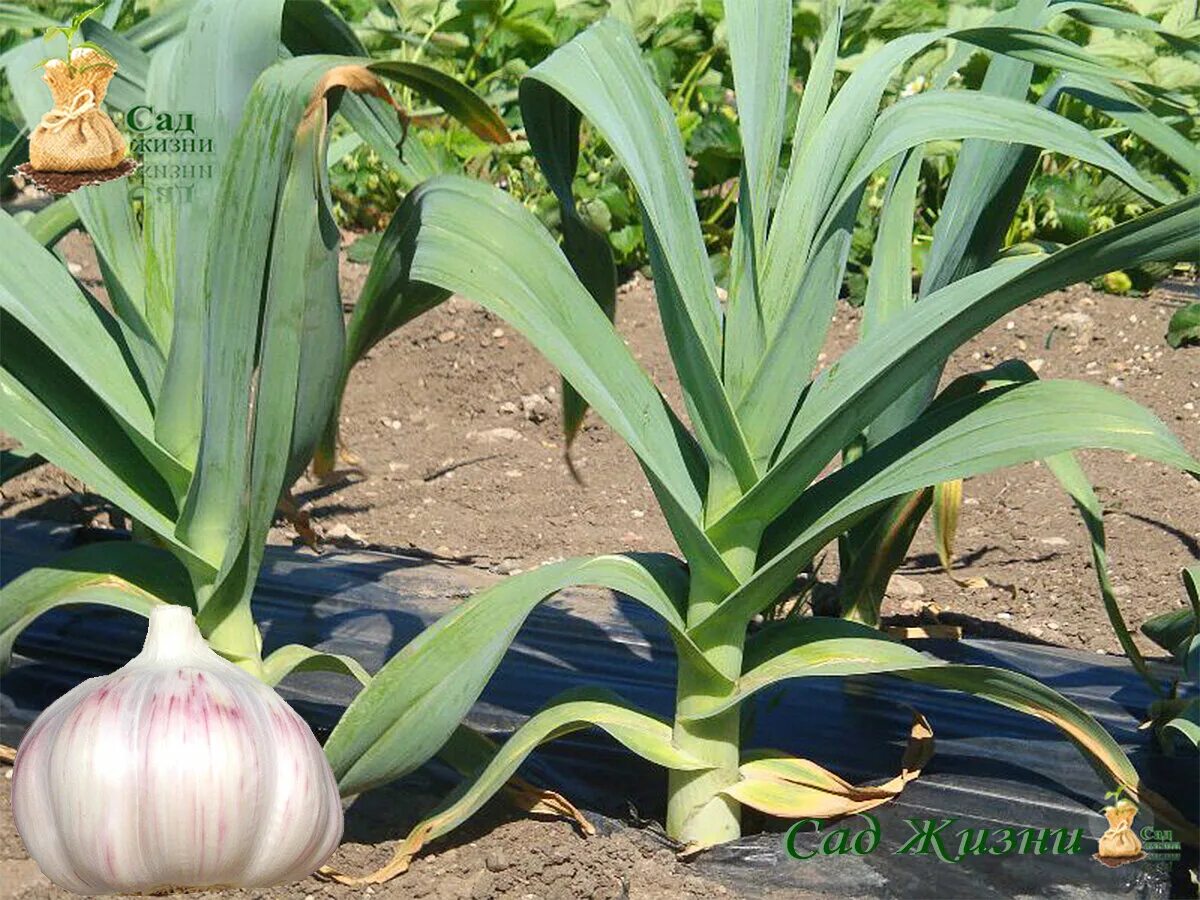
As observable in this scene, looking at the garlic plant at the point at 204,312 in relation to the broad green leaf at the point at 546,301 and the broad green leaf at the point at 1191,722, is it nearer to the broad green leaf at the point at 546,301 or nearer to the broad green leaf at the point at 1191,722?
the broad green leaf at the point at 546,301

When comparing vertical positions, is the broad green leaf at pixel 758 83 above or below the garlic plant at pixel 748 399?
above

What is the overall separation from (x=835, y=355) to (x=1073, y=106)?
847 mm

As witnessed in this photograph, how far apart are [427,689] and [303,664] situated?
0.28m

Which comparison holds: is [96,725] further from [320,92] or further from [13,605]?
[320,92]

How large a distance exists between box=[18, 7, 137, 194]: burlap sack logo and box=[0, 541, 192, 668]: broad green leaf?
389 millimetres

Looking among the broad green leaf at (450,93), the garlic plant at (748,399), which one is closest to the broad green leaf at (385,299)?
the garlic plant at (748,399)

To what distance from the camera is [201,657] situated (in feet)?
3.92

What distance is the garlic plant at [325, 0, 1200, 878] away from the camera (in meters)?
1.25

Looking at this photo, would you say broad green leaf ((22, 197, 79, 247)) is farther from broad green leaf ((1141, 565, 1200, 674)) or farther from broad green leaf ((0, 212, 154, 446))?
broad green leaf ((1141, 565, 1200, 674))

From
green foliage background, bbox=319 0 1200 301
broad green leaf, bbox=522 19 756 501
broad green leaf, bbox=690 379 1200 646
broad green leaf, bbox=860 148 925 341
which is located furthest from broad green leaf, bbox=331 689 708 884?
green foliage background, bbox=319 0 1200 301

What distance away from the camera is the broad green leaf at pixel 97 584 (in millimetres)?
1492

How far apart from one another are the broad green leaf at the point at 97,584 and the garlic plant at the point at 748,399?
379 mm

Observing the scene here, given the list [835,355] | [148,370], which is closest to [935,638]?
[148,370]

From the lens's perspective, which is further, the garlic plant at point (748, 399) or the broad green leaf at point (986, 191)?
the broad green leaf at point (986, 191)
